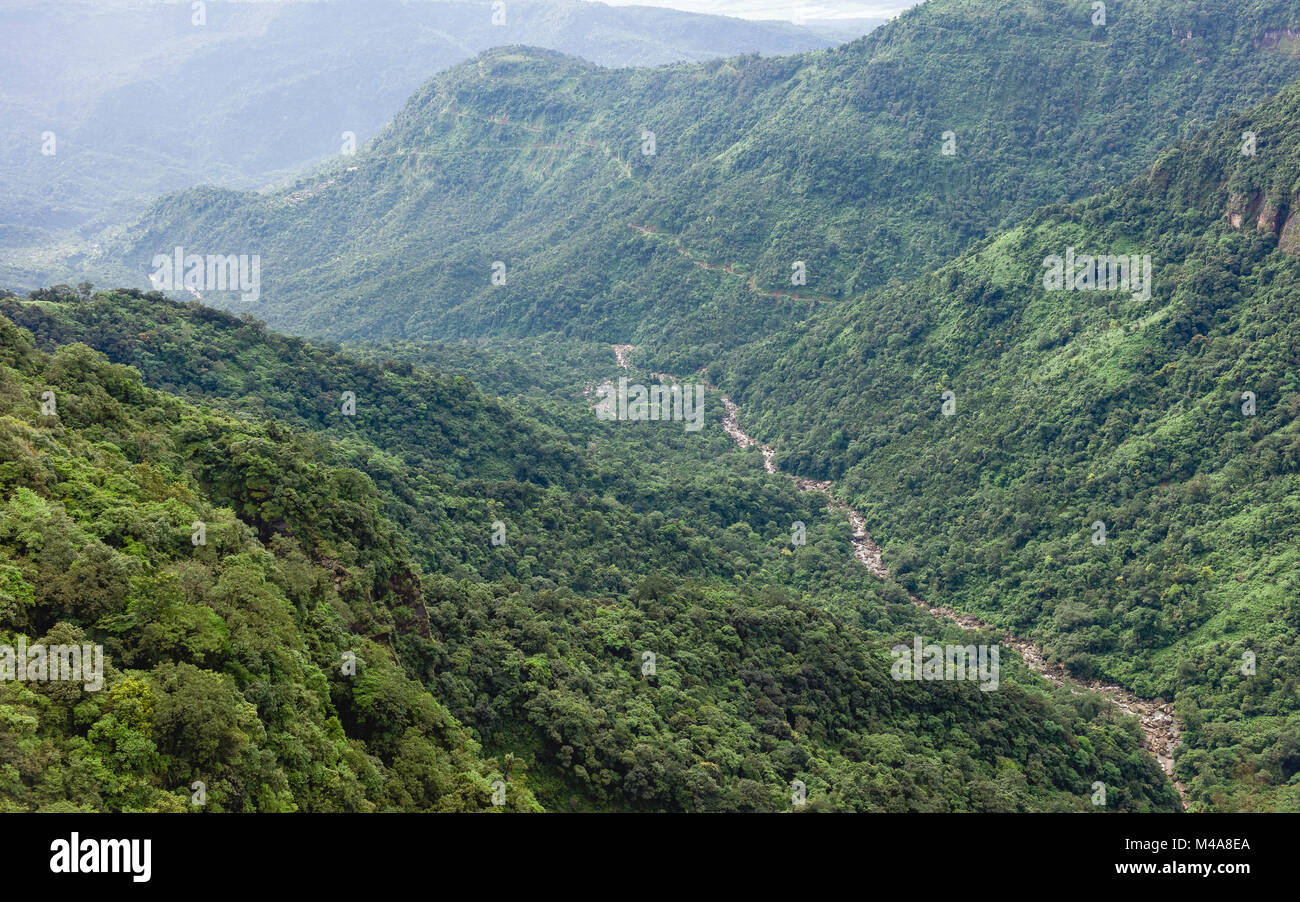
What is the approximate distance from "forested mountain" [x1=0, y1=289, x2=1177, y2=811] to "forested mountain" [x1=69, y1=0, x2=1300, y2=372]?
67819 millimetres

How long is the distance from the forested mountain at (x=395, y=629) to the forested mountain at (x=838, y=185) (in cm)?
6782

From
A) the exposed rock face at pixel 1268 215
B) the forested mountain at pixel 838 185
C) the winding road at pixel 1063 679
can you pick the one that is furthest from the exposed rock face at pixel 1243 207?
the forested mountain at pixel 838 185

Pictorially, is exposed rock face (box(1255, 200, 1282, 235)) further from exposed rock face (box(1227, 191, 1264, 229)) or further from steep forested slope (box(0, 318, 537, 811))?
steep forested slope (box(0, 318, 537, 811))

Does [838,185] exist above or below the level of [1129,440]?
above

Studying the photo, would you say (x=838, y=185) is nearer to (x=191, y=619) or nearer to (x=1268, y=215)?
(x=1268, y=215)

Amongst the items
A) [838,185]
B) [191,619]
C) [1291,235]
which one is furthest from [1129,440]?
[838,185]

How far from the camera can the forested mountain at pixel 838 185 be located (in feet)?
448

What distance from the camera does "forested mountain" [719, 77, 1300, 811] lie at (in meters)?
59.7

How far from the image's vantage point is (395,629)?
34312 millimetres

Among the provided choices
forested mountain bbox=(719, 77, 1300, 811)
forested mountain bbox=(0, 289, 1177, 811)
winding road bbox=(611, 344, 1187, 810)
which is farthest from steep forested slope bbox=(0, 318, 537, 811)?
forested mountain bbox=(719, 77, 1300, 811)

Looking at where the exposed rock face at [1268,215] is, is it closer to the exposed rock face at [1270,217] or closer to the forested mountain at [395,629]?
the exposed rock face at [1270,217]

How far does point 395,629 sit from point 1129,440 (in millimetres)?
67321

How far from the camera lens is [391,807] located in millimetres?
24359
